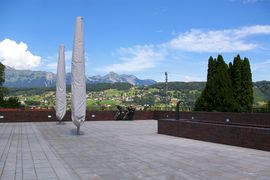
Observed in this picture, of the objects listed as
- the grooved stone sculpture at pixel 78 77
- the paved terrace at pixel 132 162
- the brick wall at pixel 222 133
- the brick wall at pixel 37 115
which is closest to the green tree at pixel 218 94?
the brick wall at pixel 37 115

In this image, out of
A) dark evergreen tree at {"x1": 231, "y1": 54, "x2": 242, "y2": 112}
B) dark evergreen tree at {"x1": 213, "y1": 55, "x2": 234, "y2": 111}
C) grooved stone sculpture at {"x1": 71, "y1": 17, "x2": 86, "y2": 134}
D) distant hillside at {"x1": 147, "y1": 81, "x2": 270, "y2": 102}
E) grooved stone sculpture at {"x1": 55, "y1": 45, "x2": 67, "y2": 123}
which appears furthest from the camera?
distant hillside at {"x1": 147, "y1": 81, "x2": 270, "y2": 102}

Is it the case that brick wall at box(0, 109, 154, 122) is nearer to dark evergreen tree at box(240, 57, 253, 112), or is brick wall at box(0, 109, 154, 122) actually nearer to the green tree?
the green tree

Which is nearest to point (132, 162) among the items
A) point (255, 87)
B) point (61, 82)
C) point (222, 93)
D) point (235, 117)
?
point (235, 117)

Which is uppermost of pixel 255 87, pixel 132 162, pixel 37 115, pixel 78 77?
pixel 255 87

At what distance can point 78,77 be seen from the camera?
14.2 m

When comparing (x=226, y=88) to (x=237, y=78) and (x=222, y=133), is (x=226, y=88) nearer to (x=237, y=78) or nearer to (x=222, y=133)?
(x=237, y=78)

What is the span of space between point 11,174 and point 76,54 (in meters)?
8.47

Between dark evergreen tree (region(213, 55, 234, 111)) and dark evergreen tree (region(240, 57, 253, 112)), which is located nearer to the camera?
dark evergreen tree (region(213, 55, 234, 111))

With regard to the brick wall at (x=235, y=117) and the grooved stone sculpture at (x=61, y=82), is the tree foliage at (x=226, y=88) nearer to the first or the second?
the brick wall at (x=235, y=117)

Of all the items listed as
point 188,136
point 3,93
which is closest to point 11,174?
point 188,136

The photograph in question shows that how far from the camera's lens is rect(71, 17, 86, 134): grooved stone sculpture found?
46.4 feet

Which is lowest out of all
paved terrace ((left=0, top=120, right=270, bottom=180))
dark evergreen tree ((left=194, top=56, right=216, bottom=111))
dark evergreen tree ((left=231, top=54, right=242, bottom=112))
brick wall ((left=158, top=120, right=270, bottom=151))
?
paved terrace ((left=0, top=120, right=270, bottom=180))

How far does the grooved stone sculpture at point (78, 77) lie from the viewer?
14141 millimetres

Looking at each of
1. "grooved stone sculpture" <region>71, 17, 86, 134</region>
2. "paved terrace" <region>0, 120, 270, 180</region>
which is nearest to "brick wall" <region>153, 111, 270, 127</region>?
"paved terrace" <region>0, 120, 270, 180</region>
